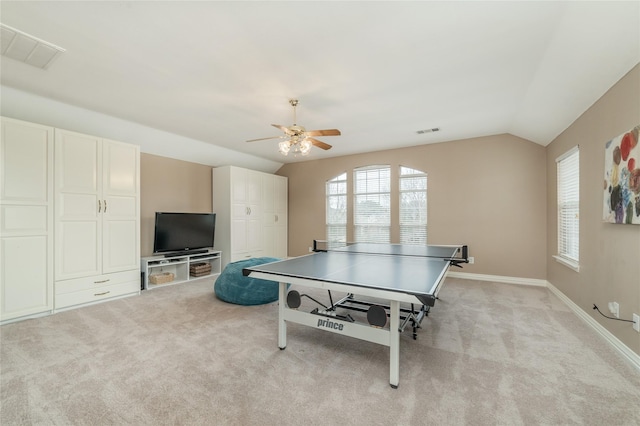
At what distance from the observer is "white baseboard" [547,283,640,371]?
2.12 metres

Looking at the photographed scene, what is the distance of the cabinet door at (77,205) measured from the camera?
338 centimetres

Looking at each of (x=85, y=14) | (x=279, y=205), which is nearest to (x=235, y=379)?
(x=85, y=14)

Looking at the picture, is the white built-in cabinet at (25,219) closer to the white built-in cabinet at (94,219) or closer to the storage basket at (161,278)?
the white built-in cabinet at (94,219)

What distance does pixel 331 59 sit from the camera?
2.48m

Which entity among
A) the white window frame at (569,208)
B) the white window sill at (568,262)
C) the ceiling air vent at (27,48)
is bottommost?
the white window sill at (568,262)

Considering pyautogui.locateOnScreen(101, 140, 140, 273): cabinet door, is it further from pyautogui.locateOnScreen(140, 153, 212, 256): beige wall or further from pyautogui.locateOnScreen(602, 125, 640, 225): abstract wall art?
pyautogui.locateOnScreen(602, 125, 640, 225): abstract wall art

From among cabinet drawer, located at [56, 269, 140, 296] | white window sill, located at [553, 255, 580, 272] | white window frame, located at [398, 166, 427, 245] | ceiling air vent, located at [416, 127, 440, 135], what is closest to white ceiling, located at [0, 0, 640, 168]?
ceiling air vent, located at [416, 127, 440, 135]

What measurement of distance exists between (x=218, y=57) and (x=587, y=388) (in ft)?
12.9

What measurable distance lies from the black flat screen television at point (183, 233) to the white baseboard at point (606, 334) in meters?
5.83

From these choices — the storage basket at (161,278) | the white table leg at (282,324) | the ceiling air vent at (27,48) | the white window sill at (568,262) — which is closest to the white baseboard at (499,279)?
the white window sill at (568,262)

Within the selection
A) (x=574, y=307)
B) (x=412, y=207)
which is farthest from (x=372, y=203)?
(x=574, y=307)

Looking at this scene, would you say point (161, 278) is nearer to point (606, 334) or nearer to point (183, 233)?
point (183, 233)

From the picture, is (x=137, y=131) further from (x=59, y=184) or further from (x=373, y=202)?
(x=373, y=202)

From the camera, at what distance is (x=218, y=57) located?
245cm
